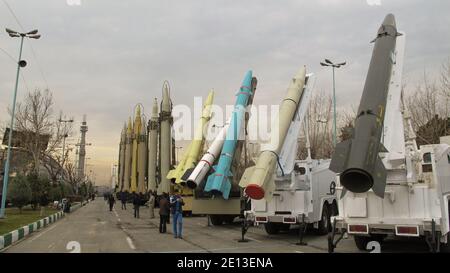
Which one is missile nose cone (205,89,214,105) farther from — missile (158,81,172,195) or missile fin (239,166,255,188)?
missile fin (239,166,255,188)

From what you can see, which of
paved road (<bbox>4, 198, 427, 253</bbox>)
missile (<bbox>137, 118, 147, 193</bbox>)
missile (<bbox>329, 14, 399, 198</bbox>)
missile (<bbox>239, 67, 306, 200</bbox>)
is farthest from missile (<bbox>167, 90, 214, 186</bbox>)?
missile (<bbox>137, 118, 147, 193</bbox>)

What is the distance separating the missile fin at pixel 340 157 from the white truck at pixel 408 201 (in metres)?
0.97

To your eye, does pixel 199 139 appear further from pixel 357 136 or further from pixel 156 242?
pixel 357 136

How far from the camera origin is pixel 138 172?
41.0m

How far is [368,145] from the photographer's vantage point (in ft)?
25.1

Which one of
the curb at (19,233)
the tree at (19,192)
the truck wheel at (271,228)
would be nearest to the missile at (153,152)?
the tree at (19,192)

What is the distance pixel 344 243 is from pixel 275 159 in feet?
10.1

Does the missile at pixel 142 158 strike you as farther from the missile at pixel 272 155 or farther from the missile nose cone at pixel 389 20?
the missile nose cone at pixel 389 20

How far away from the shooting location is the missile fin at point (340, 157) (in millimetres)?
7922

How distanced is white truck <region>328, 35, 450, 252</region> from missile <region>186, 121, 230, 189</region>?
8.80 metres

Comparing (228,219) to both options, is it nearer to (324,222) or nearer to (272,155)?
(324,222)

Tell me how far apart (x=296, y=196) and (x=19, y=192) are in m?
21.0

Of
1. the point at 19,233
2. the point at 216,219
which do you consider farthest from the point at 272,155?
the point at 19,233
